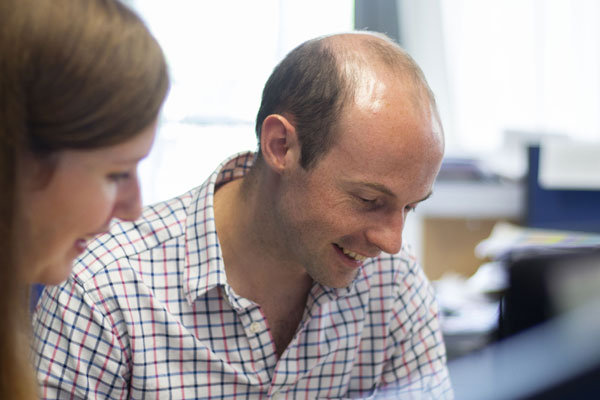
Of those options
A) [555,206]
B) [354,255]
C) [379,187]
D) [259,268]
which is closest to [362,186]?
[379,187]

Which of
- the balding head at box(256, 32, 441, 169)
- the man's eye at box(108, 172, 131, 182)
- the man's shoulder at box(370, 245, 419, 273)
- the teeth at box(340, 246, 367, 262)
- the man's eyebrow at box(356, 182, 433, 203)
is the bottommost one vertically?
the man's shoulder at box(370, 245, 419, 273)

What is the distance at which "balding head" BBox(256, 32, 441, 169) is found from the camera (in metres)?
1.14

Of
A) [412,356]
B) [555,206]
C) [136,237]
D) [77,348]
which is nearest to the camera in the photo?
[77,348]

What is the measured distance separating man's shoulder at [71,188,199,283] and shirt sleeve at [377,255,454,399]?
0.40 m

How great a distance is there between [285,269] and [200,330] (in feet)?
0.57

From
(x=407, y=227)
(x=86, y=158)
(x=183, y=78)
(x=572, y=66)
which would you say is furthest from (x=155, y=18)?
(x=86, y=158)

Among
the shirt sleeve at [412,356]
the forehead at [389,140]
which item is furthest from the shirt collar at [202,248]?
the shirt sleeve at [412,356]

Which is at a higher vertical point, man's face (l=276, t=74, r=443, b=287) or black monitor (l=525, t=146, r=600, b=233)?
man's face (l=276, t=74, r=443, b=287)

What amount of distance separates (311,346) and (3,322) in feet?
2.05

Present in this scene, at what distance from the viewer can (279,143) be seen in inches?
47.3

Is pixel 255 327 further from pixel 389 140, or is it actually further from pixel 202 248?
pixel 389 140

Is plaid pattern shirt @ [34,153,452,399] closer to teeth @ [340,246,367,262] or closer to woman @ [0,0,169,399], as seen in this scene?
teeth @ [340,246,367,262]

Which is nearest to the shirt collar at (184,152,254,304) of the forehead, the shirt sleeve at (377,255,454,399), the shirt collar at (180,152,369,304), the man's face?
the shirt collar at (180,152,369,304)

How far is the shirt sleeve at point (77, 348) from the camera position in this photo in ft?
3.56
